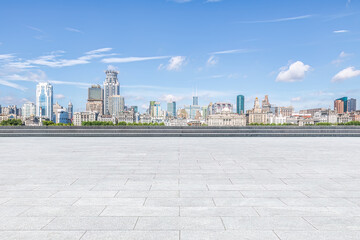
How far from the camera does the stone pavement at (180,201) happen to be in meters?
4.56

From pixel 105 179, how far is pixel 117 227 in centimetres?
365

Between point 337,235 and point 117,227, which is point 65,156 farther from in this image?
point 337,235

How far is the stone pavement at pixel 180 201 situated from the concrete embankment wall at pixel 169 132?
48.8ft

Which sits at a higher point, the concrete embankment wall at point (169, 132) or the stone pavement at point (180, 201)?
the concrete embankment wall at point (169, 132)

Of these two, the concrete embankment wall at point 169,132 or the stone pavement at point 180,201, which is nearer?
the stone pavement at point 180,201

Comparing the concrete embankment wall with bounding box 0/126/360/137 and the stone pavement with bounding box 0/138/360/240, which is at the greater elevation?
the concrete embankment wall with bounding box 0/126/360/137

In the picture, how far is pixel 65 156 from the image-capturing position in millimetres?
12703

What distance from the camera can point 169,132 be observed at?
25.8 metres

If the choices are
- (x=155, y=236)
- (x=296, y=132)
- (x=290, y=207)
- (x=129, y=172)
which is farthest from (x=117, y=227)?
(x=296, y=132)

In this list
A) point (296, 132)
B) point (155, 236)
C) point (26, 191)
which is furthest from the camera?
point (296, 132)

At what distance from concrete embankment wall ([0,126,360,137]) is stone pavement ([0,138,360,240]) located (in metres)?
14.9

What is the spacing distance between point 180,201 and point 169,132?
19.8 meters

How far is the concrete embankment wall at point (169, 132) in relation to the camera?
25.5 m

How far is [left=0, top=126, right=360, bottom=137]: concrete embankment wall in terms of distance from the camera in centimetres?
2547
